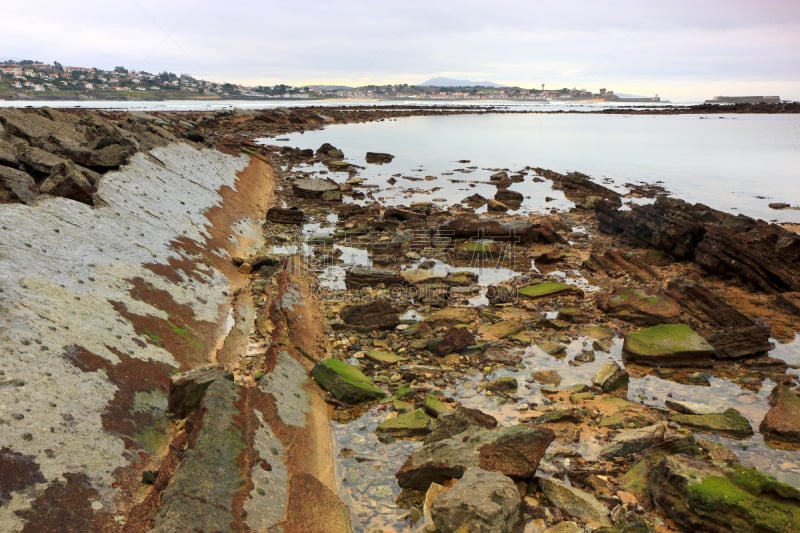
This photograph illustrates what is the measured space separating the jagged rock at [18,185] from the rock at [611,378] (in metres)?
13.0

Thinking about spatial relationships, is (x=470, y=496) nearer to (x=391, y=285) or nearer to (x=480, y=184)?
(x=391, y=285)

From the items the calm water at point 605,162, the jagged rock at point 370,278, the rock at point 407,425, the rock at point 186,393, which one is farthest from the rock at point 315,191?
the rock at point 186,393

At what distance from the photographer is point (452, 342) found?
1210cm

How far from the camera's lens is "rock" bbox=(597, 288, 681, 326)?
45.4 ft

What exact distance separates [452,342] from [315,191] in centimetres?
2128

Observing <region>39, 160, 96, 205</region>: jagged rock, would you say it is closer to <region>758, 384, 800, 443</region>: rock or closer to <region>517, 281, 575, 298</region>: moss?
<region>517, 281, 575, 298</region>: moss

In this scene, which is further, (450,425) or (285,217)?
(285,217)

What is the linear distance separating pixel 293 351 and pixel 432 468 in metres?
4.28

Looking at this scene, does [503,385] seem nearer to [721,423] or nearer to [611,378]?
[611,378]

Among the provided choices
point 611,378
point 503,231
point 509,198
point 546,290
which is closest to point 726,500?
point 611,378

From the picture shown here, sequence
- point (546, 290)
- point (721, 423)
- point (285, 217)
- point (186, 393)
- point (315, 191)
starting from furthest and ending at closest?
point (315, 191), point (285, 217), point (546, 290), point (721, 423), point (186, 393)

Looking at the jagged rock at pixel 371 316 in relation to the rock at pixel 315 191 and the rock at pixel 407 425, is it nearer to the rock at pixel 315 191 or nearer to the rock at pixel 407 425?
the rock at pixel 407 425

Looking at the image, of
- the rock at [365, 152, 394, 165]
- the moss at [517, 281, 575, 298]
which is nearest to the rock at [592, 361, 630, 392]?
the moss at [517, 281, 575, 298]

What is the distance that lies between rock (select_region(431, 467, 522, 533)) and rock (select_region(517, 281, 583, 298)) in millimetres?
9949
